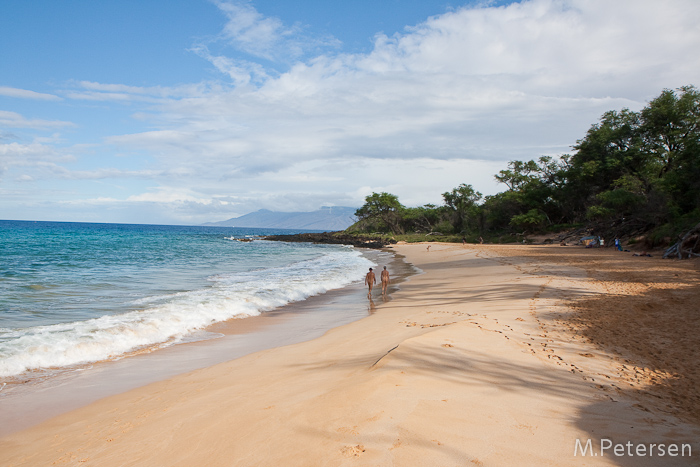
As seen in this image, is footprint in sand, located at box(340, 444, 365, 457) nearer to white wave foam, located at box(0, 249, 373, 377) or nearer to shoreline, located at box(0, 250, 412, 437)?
shoreline, located at box(0, 250, 412, 437)

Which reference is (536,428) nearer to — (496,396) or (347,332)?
(496,396)

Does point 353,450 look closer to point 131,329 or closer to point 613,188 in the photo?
point 131,329

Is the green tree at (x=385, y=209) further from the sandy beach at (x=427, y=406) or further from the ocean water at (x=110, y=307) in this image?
the sandy beach at (x=427, y=406)

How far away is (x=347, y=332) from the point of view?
8844 millimetres

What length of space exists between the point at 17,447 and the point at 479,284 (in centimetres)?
1366

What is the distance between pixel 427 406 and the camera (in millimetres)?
3795

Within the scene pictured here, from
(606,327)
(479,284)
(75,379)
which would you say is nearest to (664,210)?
(479,284)

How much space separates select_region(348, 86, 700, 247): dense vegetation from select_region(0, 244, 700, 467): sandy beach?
22093mm

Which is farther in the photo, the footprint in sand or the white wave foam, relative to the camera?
the white wave foam

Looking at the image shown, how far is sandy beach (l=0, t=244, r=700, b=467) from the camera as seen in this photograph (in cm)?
316

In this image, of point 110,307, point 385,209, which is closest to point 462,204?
point 385,209

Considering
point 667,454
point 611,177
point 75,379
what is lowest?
point 75,379

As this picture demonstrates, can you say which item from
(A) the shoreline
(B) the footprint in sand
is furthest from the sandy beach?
(A) the shoreline

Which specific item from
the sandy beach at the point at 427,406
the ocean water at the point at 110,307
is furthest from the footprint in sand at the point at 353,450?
the ocean water at the point at 110,307
